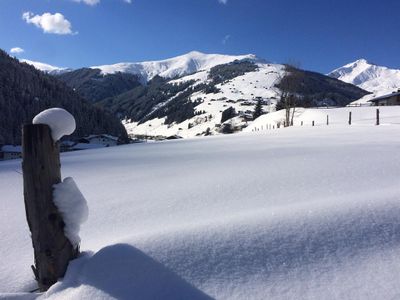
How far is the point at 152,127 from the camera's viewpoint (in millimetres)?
183250

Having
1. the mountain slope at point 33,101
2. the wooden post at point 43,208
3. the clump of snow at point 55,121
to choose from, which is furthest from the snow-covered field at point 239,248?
the mountain slope at point 33,101

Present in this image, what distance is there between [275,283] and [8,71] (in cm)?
11301

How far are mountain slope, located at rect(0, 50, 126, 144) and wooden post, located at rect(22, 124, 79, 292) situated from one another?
90.7m

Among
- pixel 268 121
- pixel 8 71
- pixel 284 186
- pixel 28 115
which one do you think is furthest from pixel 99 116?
pixel 284 186

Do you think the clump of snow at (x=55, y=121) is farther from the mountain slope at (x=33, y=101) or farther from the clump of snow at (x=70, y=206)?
the mountain slope at (x=33, y=101)

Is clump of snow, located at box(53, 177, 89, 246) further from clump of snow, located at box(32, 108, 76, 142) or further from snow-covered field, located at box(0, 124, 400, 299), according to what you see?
clump of snow, located at box(32, 108, 76, 142)

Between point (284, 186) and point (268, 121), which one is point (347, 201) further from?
point (268, 121)

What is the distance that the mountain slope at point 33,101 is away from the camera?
290 ft

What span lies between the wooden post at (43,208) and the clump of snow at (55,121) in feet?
0.14

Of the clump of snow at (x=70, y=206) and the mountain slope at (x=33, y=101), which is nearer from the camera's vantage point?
the clump of snow at (x=70, y=206)

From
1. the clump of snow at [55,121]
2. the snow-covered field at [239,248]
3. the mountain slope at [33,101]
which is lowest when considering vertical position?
the snow-covered field at [239,248]

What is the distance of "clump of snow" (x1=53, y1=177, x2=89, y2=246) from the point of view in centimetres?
278

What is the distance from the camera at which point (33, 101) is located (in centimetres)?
9588

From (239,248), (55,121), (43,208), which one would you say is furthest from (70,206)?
(239,248)
